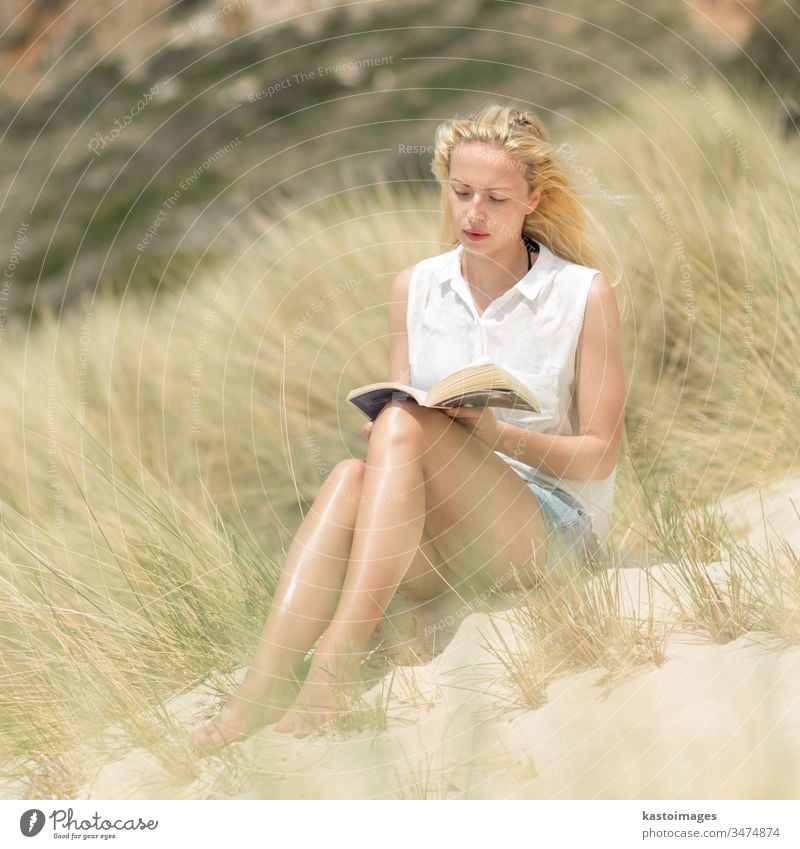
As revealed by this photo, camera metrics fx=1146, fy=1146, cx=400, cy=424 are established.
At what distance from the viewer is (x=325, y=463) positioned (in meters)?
3.72

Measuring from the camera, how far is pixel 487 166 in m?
2.56

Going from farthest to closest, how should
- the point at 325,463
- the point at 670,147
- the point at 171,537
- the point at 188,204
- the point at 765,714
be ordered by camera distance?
the point at 188,204 < the point at 670,147 < the point at 325,463 < the point at 171,537 < the point at 765,714

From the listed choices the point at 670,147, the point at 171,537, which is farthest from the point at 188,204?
the point at 171,537

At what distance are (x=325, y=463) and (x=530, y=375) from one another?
1.23m

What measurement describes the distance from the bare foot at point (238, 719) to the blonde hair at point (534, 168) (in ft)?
3.97

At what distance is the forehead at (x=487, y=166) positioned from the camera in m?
2.55

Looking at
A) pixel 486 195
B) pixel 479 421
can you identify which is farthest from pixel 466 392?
pixel 486 195

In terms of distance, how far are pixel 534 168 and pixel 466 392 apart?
63 cm

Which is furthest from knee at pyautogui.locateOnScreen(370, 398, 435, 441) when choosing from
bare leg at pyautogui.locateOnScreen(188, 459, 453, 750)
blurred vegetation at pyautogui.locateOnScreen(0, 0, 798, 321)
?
blurred vegetation at pyautogui.locateOnScreen(0, 0, 798, 321)

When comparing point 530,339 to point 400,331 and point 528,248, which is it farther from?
point 400,331

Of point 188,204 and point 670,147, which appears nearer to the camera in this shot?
point 670,147

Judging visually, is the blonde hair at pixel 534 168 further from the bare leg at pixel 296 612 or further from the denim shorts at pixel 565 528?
the bare leg at pixel 296 612
